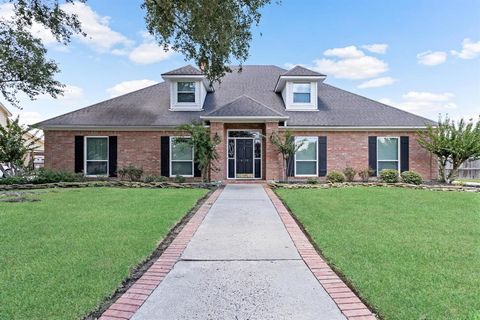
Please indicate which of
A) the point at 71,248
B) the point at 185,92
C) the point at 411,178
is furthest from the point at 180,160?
the point at 71,248

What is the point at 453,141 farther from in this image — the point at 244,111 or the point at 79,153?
the point at 79,153

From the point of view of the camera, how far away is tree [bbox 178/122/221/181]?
15523mm

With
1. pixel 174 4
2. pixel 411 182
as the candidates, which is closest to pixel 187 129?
pixel 174 4

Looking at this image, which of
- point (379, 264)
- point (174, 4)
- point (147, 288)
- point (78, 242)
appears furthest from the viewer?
point (174, 4)

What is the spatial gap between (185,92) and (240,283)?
620 inches

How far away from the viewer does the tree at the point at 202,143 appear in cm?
1552

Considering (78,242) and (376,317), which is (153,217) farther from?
(376,317)

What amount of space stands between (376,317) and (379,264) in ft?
4.89

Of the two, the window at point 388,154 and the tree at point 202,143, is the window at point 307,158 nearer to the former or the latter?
the window at point 388,154

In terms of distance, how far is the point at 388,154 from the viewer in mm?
17906

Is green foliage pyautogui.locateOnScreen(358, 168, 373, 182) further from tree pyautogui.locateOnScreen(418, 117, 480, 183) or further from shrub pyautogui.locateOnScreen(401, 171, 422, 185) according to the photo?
tree pyautogui.locateOnScreen(418, 117, 480, 183)

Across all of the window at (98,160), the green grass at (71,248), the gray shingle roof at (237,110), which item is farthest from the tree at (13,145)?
the green grass at (71,248)

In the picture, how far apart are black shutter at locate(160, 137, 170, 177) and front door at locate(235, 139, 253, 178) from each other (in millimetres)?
3397

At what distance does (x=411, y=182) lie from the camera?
1611 centimetres
